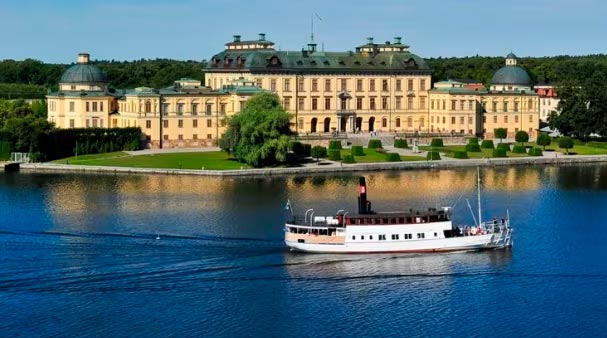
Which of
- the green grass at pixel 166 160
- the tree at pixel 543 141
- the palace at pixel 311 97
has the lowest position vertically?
the green grass at pixel 166 160

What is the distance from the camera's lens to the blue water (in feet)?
140

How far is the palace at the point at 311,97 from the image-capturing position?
102 m

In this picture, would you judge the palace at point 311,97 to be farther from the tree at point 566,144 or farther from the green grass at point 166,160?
the tree at point 566,144

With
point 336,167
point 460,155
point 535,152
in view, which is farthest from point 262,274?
point 535,152

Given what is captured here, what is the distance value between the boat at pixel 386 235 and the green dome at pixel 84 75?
176ft

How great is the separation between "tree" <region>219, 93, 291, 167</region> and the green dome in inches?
750

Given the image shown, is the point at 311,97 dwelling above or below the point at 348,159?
above

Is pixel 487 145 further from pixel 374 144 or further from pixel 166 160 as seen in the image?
pixel 166 160

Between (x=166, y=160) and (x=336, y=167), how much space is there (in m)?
13.4

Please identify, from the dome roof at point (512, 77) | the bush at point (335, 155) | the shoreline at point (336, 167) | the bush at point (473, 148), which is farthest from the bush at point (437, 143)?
the dome roof at point (512, 77)

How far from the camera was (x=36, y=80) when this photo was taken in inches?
6619

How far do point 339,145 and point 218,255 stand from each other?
4807 centimetres

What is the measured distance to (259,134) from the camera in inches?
3474

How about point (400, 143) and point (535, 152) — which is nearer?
point (535, 152)
